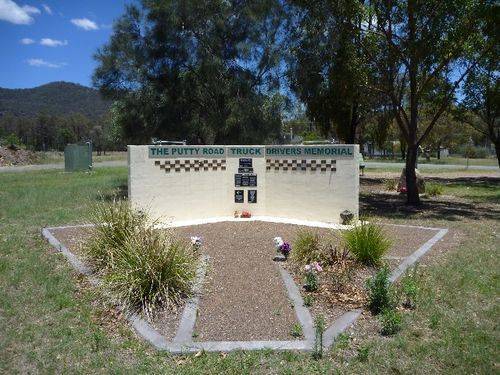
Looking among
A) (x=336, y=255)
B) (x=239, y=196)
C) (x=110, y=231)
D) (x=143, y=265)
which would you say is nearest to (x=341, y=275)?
(x=336, y=255)

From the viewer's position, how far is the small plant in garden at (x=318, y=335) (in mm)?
4465

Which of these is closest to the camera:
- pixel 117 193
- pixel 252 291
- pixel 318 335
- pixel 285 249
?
pixel 318 335

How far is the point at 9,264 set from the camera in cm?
723

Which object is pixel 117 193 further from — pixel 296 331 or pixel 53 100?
pixel 53 100

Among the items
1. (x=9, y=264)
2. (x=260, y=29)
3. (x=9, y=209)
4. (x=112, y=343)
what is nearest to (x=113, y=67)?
(x=260, y=29)

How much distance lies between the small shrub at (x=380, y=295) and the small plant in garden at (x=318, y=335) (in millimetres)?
673

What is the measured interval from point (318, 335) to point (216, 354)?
3.28 feet

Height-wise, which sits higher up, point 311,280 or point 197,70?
point 197,70

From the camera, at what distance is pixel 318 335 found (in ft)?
15.8

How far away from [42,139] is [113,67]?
80.7 metres

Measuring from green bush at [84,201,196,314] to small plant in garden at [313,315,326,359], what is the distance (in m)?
1.59

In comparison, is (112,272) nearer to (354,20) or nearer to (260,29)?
(354,20)

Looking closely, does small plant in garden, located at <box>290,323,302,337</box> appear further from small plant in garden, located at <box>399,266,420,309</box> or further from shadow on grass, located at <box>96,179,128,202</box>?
shadow on grass, located at <box>96,179,128,202</box>

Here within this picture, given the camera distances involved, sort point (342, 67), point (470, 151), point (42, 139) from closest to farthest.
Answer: point (342, 67) → point (470, 151) → point (42, 139)
